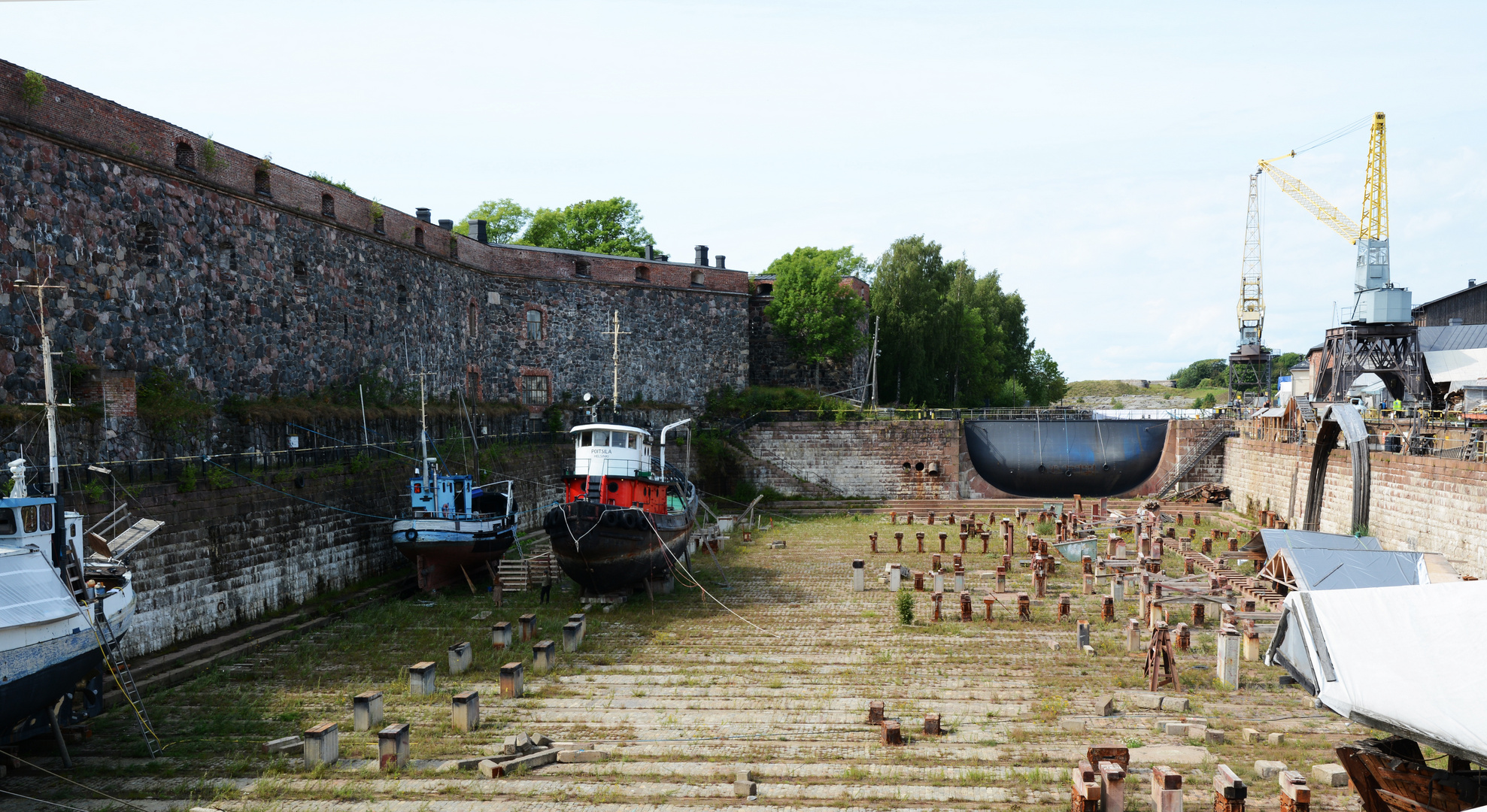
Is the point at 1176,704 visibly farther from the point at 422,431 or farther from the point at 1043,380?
the point at 1043,380

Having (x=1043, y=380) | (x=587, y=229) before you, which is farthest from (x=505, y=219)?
(x=1043, y=380)

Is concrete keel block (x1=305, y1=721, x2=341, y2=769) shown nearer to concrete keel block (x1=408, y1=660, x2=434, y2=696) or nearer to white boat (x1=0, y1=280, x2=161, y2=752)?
white boat (x1=0, y1=280, x2=161, y2=752)

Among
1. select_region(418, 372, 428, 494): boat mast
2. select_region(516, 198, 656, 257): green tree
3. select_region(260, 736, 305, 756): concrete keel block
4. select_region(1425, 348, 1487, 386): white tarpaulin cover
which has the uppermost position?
select_region(516, 198, 656, 257): green tree

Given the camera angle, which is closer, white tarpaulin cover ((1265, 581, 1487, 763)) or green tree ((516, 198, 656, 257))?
white tarpaulin cover ((1265, 581, 1487, 763))

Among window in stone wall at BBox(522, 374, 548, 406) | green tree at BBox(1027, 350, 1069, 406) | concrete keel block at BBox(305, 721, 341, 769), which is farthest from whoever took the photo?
green tree at BBox(1027, 350, 1069, 406)

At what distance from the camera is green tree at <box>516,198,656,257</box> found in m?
48.8

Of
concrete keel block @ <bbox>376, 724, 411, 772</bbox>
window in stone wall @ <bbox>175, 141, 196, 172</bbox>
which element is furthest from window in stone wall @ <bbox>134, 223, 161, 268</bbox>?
concrete keel block @ <bbox>376, 724, 411, 772</bbox>

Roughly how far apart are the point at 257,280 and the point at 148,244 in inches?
119

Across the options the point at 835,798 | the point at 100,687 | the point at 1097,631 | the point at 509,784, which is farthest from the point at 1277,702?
the point at 100,687

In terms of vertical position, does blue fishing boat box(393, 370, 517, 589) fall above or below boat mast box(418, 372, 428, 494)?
below

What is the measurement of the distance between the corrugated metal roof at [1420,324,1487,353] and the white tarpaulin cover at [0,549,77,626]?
47454 millimetres

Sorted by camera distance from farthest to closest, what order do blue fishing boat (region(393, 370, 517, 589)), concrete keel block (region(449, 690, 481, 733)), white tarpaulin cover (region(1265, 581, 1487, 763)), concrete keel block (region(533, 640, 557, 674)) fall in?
1. blue fishing boat (region(393, 370, 517, 589))
2. concrete keel block (region(533, 640, 557, 674))
3. concrete keel block (region(449, 690, 481, 733))
4. white tarpaulin cover (region(1265, 581, 1487, 763))

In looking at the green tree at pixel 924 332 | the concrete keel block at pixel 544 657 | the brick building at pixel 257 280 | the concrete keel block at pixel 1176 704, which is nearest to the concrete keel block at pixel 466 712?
the concrete keel block at pixel 544 657

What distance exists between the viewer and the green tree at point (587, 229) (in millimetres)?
48781
